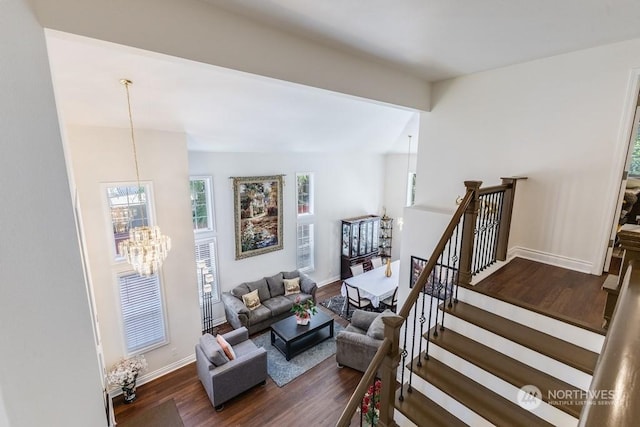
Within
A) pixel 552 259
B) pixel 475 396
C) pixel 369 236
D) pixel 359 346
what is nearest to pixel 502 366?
pixel 475 396

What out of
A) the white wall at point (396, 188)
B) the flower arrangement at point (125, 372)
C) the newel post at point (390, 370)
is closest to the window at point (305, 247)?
the white wall at point (396, 188)

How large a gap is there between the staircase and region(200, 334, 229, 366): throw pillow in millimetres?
3172

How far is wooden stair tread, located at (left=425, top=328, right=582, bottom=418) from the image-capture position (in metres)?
2.14

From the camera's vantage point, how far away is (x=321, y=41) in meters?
2.63

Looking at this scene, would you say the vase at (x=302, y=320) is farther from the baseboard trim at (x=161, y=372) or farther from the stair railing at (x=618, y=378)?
the stair railing at (x=618, y=378)

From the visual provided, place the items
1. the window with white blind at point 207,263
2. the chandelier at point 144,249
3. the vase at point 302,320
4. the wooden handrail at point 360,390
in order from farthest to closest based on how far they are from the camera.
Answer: the window with white blind at point 207,263, the vase at point 302,320, the chandelier at point 144,249, the wooden handrail at point 360,390

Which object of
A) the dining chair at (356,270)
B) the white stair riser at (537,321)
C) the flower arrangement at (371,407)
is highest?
the white stair riser at (537,321)

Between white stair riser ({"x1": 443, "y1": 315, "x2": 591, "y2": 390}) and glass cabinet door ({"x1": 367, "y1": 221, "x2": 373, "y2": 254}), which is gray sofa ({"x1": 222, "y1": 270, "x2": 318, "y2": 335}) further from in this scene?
white stair riser ({"x1": 443, "y1": 315, "x2": 591, "y2": 390})

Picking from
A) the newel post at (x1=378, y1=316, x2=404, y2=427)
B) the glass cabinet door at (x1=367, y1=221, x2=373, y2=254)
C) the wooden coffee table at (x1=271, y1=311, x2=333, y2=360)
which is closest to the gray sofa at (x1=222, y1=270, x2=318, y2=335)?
the wooden coffee table at (x1=271, y1=311, x2=333, y2=360)

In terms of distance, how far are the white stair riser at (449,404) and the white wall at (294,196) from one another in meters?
5.34

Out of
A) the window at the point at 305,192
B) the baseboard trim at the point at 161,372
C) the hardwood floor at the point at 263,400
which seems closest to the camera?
the hardwood floor at the point at 263,400

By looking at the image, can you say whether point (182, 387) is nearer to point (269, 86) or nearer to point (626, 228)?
point (269, 86)

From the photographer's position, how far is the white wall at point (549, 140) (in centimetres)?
298

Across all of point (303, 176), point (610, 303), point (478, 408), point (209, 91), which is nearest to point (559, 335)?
point (610, 303)
